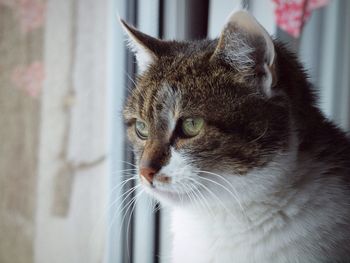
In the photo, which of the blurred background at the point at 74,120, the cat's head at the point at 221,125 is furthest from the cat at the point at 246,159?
the blurred background at the point at 74,120

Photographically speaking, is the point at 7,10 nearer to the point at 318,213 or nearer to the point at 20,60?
the point at 20,60

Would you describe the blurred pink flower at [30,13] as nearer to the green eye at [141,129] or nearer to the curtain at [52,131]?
the curtain at [52,131]

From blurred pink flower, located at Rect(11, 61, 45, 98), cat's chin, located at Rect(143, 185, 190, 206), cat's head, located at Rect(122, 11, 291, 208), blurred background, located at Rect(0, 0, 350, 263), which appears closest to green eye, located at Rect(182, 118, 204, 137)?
cat's head, located at Rect(122, 11, 291, 208)

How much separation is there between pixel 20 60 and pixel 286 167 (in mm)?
881

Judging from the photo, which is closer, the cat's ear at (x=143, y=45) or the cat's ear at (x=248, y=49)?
the cat's ear at (x=248, y=49)

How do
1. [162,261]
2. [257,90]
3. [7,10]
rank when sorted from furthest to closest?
[7,10]
[162,261]
[257,90]

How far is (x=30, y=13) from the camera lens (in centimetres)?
139

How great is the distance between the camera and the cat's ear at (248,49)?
0.81 metres

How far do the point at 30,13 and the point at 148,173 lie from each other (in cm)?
75

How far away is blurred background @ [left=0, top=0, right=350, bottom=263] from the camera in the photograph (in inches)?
52.4

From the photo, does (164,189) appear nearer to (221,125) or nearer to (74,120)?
(221,125)

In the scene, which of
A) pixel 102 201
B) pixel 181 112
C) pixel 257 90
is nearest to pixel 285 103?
pixel 257 90

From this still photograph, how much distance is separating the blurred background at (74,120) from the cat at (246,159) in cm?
40

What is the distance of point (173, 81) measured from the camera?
93 centimetres
